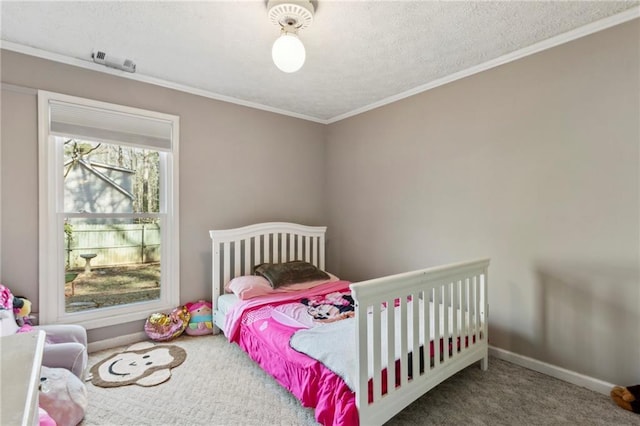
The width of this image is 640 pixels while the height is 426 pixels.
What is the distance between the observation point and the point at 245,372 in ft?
7.48

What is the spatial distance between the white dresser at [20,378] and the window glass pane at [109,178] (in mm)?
1969

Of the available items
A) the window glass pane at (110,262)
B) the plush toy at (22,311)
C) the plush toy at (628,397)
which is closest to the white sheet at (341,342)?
the plush toy at (628,397)

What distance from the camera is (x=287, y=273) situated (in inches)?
119

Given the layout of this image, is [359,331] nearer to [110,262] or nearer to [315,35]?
[315,35]

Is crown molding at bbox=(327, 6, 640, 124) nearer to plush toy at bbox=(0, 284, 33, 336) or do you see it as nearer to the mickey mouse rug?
the mickey mouse rug

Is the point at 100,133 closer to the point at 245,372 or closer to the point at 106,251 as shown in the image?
the point at 106,251

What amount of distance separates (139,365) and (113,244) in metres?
1.09

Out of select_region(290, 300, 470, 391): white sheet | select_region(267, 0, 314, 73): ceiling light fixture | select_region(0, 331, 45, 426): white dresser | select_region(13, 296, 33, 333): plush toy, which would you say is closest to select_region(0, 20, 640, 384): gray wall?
select_region(13, 296, 33, 333): plush toy

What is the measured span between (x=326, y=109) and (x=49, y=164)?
8.74 feet

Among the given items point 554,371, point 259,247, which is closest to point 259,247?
point 259,247

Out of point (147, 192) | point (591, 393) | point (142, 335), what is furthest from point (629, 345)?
point (147, 192)

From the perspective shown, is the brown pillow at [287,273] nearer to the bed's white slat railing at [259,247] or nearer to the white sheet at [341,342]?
the bed's white slat railing at [259,247]

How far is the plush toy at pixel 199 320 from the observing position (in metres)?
2.90

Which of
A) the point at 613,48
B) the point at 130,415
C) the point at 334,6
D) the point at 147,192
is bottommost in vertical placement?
the point at 130,415
